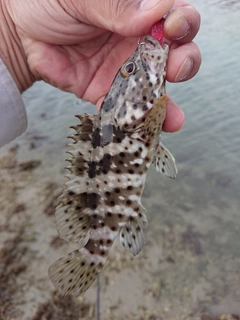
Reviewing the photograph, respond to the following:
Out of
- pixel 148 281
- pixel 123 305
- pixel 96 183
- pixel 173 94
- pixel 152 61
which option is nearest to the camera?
pixel 152 61

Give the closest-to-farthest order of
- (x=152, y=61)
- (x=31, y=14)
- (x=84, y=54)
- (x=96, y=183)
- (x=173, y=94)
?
(x=152, y=61), (x=96, y=183), (x=31, y=14), (x=84, y=54), (x=173, y=94)

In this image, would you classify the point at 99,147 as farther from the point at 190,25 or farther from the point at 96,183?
the point at 190,25

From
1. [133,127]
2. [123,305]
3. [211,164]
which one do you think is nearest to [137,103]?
[133,127]

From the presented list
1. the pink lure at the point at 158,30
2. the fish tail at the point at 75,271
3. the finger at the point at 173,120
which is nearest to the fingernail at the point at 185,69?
the pink lure at the point at 158,30

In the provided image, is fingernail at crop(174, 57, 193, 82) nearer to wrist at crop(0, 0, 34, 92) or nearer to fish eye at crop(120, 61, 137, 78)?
fish eye at crop(120, 61, 137, 78)

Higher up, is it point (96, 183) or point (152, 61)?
point (152, 61)

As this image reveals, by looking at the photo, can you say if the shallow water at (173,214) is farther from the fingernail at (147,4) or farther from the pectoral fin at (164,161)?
the fingernail at (147,4)
